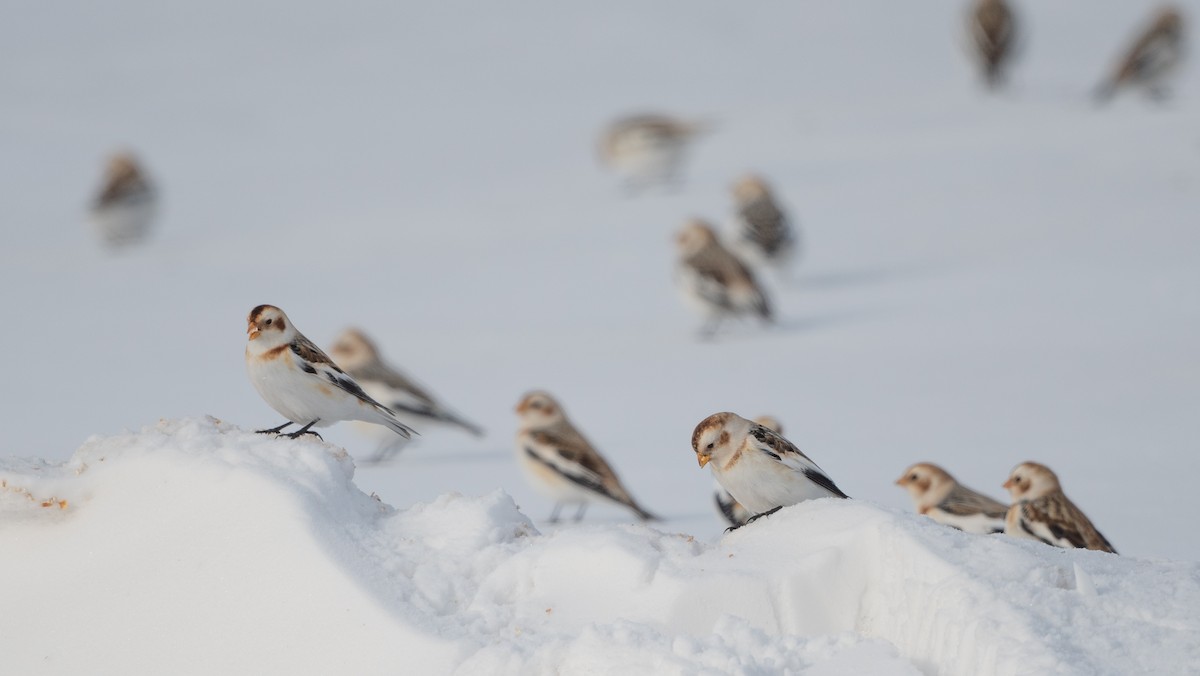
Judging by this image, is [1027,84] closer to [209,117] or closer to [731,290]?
[731,290]

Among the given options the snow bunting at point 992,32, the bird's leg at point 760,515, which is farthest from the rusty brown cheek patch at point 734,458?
the snow bunting at point 992,32

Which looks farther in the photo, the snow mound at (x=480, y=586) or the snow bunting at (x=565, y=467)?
the snow bunting at (x=565, y=467)

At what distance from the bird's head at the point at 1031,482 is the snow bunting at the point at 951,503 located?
0.74 feet

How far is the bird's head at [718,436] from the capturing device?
5.21 metres

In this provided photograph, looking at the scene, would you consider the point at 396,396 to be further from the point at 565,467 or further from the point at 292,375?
the point at 292,375

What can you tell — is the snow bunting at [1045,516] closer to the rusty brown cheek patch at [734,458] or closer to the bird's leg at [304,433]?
the rusty brown cheek patch at [734,458]

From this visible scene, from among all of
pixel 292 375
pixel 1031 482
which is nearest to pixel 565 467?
pixel 292 375

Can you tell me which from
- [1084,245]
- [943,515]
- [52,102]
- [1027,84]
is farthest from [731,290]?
[52,102]

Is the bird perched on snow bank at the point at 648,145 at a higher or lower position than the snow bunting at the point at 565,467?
higher

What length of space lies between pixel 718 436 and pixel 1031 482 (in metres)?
1.70

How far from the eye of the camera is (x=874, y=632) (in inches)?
169

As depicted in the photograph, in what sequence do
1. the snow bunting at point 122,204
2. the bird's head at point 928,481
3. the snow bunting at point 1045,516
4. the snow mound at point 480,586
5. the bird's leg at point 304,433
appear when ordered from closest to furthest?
1. the snow mound at point 480,586
2. the bird's leg at point 304,433
3. the snow bunting at point 1045,516
4. the bird's head at point 928,481
5. the snow bunting at point 122,204

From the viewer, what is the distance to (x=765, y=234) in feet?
44.4

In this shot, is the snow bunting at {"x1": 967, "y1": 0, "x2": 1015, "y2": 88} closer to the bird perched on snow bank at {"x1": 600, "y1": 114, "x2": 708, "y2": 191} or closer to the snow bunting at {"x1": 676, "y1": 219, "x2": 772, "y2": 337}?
the bird perched on snow bank at {"x1": 600, "y1": 114, "x2": 708, "y2": 191}
